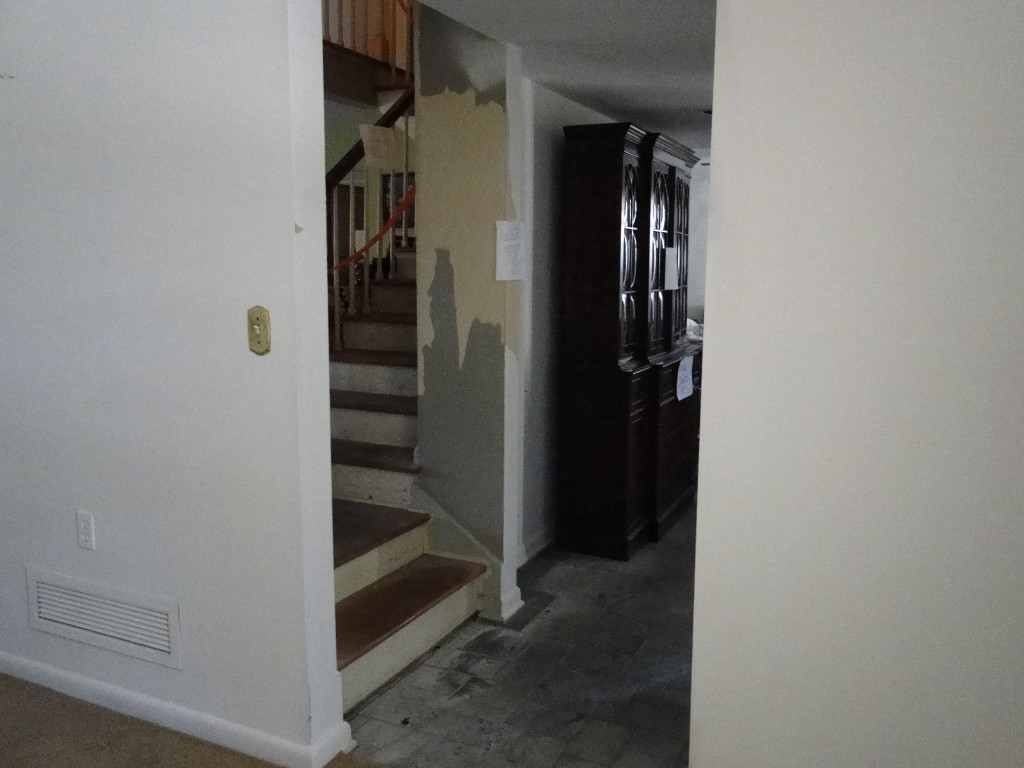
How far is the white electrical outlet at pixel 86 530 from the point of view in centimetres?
244

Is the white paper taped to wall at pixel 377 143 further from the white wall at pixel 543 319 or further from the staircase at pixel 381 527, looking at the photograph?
the staircase at pixel 381 527

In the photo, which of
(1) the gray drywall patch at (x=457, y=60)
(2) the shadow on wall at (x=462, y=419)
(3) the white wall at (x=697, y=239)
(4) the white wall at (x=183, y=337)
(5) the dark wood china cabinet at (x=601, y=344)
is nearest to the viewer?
(4) the white wall at (x=183, y=337)

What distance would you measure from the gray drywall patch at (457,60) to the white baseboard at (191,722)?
2215 millimetres

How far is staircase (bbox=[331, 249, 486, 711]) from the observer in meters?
2.68

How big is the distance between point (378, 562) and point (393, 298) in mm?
1843

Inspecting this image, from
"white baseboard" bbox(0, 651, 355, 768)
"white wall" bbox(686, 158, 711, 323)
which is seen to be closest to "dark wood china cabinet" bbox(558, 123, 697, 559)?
"white baseboard" bbox(0, 651, 355, 768)

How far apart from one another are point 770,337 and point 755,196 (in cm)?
26

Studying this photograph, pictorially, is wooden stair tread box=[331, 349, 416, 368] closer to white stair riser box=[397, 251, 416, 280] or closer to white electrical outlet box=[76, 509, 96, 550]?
white stair riser box=[397, 251, 416, 280]

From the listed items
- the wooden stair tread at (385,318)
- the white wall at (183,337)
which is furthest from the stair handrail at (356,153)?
the white wall at (183,337)

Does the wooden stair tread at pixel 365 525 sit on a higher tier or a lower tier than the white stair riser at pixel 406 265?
lower

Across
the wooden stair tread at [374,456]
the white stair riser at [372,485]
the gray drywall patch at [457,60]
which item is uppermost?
the gray drywall patch at [457,60]

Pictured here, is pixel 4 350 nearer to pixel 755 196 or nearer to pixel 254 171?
pixel 254 171

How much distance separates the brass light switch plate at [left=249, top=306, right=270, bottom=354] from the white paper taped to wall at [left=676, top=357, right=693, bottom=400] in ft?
9.27

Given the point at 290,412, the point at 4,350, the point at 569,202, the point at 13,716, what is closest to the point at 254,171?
the point at 290,412
